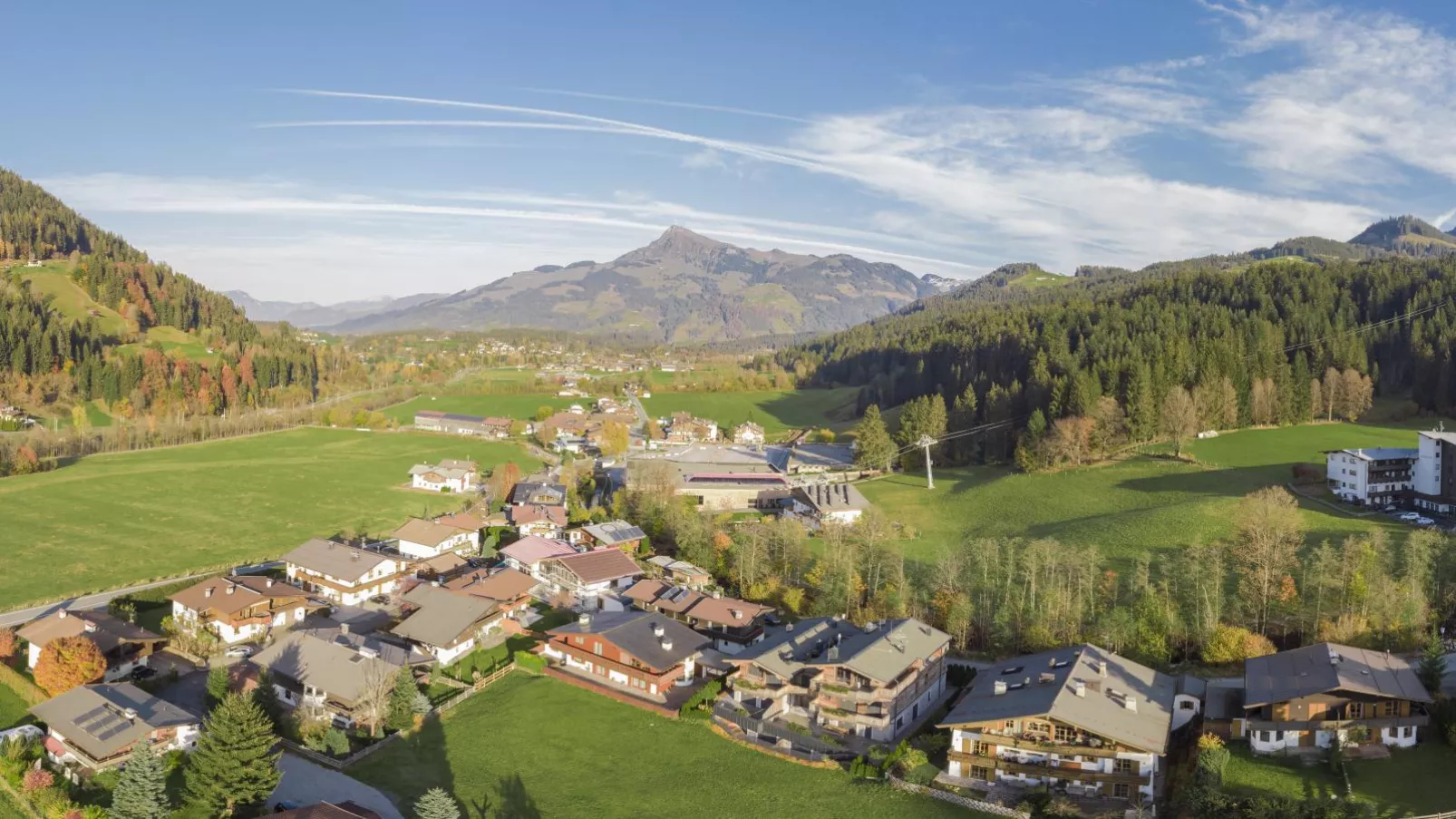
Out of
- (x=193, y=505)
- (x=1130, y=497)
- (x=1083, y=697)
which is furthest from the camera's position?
(x=193, y=505)

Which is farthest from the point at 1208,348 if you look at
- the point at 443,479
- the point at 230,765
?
the point at 230,765

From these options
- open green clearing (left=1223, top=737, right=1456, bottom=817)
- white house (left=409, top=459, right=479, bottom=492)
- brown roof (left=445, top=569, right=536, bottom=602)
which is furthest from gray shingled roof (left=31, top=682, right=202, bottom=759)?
white house (left=409, top=459, right=479, bottom=492)

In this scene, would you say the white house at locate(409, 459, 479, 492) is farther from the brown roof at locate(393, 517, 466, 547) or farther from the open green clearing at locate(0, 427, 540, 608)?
the brown roof at locate(393, 517, 466, 547)

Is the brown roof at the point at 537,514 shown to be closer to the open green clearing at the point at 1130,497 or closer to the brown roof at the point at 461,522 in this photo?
the brown roof at the point at 461,522

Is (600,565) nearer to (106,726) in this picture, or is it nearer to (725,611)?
(725,611)

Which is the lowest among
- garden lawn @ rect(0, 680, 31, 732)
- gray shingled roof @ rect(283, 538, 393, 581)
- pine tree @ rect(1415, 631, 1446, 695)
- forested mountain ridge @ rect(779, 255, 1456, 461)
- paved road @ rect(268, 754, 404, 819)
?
paved road @ rect(268, 754, 404, 819)
